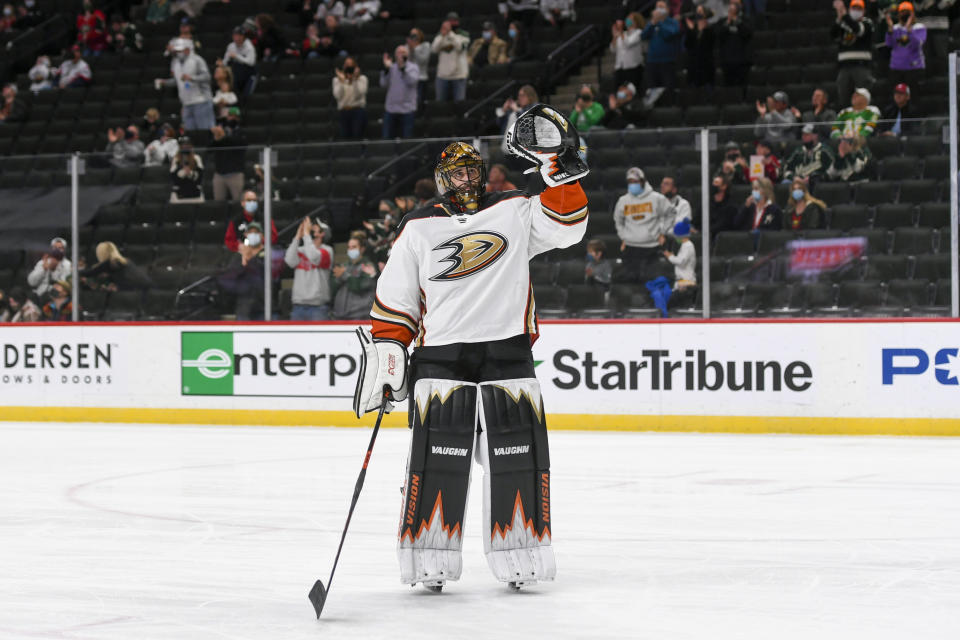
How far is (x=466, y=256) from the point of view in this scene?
5000mm

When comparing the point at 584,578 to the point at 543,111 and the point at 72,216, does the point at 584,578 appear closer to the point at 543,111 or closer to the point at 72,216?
the point at 543,111

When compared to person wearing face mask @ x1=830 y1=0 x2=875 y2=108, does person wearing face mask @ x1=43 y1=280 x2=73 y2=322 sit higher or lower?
lower

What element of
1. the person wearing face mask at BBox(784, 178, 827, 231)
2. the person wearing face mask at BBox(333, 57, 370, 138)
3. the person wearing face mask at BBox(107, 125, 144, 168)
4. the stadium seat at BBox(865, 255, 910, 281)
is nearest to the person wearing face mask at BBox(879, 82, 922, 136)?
the person wearing face mask at BBox(784, 178, 827, 231)

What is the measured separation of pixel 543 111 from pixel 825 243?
6640 mm

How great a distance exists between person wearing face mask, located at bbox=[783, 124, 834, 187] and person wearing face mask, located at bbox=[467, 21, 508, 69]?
242 inches

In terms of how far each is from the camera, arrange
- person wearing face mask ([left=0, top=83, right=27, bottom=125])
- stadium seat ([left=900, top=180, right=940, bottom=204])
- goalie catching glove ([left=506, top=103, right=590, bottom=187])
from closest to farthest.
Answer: goalie catching glove ([left=506, top=103, right=590, bottom=187])
stadium seat ([left=900, top=180, right=940, bottom=204])
person wearing face mask ([left=0, top=83, right=27, bottom=125])

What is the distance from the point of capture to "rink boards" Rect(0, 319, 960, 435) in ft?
37.5

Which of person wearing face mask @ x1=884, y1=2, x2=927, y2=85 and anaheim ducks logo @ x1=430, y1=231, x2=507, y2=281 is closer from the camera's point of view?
anaheim ducks logo @ x1=430, y1=231, x2=507, y2=281

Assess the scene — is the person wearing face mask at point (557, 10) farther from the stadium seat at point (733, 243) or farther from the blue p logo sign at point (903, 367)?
the blue p logo sign at point (903, 367)

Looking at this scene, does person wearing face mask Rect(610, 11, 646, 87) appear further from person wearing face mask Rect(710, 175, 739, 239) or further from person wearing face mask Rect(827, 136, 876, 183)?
person wearing face mask Rect(827, 136, 876, 183)

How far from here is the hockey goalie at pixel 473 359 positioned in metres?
4.96

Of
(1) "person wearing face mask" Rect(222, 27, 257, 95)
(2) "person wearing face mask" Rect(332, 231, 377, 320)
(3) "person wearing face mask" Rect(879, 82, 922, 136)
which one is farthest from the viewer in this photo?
(1) "person wearing face mask" Rect(222, 27, 257, 95)

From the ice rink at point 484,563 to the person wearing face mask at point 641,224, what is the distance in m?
1.76

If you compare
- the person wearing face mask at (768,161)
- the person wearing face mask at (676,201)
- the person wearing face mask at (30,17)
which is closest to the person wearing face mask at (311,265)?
the person wearing face mask at (676,201)
